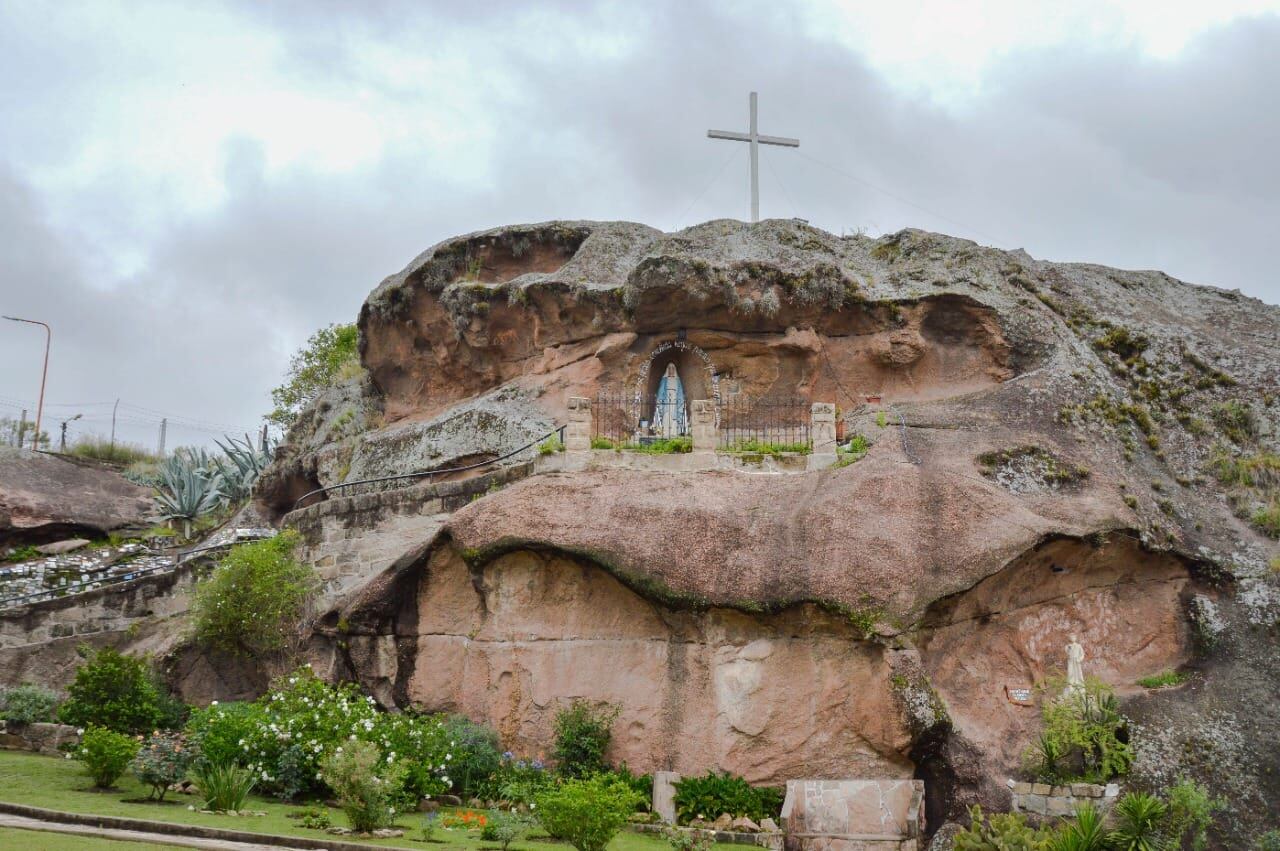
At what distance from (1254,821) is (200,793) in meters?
13.0

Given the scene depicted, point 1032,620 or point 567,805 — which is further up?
point 1032,620

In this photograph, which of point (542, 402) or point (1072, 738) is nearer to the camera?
point (1072, 738)

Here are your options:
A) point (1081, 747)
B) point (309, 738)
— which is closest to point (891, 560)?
point (1081, 747)

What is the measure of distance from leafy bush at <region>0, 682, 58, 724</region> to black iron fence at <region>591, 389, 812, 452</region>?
10097 millimetres

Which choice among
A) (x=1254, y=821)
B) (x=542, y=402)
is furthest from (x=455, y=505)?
(x=1254, y=821)

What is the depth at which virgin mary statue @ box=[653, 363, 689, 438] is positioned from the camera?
22.1 m

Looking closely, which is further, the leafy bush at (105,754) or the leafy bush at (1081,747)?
the leafy bush at (1081,747)

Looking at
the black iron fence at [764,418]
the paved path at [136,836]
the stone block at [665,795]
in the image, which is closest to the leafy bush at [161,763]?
the paved path at [136,836]

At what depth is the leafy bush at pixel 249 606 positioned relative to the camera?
18953mm

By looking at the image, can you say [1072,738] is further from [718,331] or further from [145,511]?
[145,511]

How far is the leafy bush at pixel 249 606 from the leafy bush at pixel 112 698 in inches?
71.3

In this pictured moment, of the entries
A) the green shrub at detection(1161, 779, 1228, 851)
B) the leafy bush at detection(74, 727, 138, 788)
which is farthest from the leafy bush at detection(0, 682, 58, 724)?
the green shrub at detection(1161, 779, 1228, 851)

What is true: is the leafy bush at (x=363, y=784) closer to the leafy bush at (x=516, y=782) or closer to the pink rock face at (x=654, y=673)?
the leafy bush at (x=516, y=782)

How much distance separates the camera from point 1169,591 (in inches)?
694
